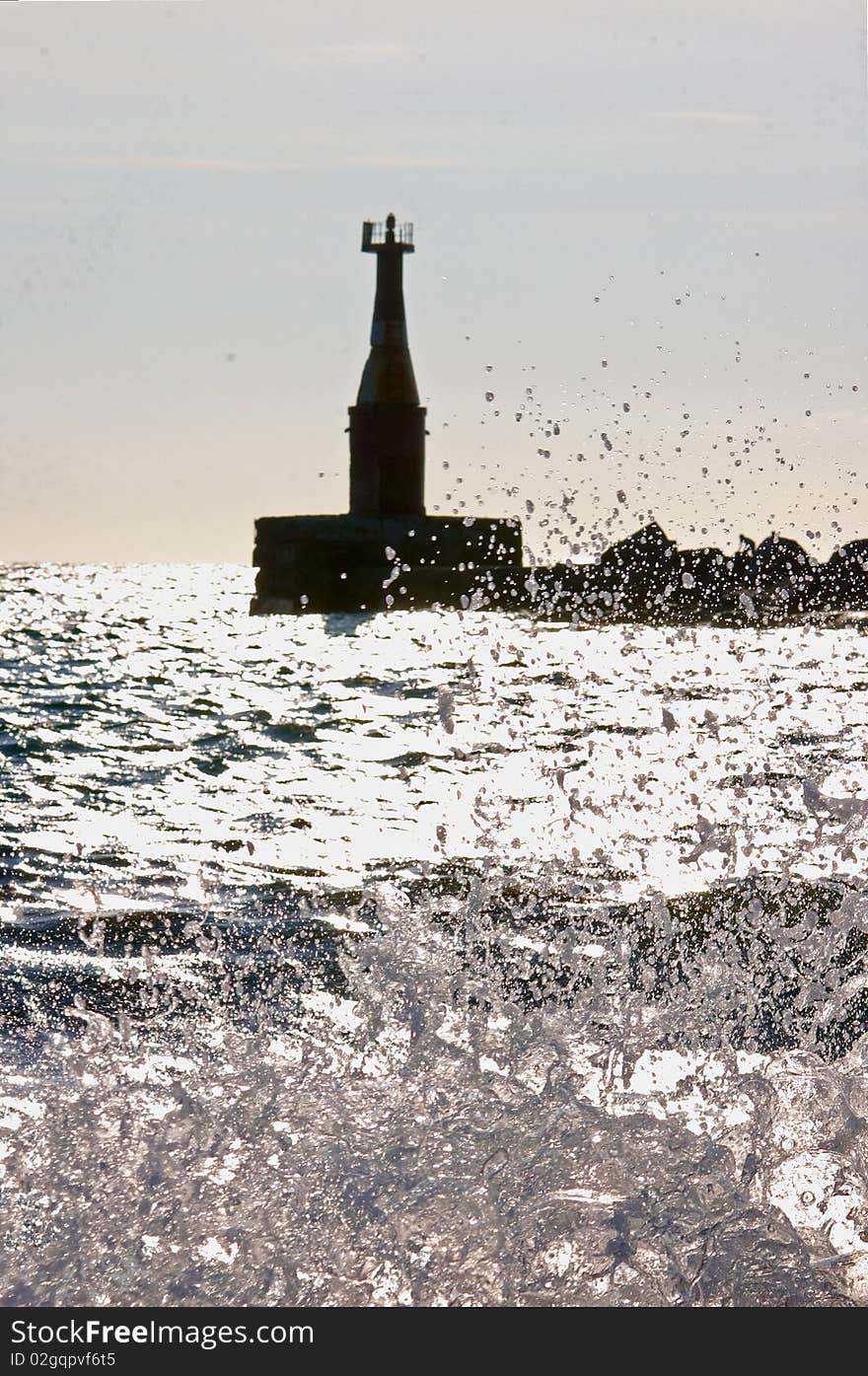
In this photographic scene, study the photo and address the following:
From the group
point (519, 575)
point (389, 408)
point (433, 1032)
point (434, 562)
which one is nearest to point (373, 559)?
point (434, 562)

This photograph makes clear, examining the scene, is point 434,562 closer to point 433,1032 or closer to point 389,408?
point 389,408

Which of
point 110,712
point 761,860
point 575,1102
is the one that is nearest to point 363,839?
point 761,860

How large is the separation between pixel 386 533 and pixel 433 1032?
40.9m

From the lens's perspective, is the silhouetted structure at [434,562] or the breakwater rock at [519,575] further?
the breakwater rock at [519,575]

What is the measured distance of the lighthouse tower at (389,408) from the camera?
4412 centimetres

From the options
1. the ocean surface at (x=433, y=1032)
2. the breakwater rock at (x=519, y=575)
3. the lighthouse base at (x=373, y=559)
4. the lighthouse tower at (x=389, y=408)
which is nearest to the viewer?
the ocean surface at (x=433, y=1032)

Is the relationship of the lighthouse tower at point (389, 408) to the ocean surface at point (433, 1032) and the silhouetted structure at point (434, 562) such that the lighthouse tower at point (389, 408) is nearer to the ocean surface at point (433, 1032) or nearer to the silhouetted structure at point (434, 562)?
the silhouetted structure at point (434, 562)

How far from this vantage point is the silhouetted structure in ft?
146

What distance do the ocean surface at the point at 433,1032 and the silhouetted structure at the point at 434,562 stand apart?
2943 centimetres

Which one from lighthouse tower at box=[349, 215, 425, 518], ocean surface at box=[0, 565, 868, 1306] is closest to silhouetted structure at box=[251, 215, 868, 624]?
lighthouse tower at box=[349, 215, 425, 518]

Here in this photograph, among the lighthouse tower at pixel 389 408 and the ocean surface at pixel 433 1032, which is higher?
the lighthouse tower at pixel 389 408

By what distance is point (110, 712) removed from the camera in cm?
2294

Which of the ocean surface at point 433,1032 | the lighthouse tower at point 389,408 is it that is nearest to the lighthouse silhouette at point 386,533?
the lighthouse tower at point 389,408

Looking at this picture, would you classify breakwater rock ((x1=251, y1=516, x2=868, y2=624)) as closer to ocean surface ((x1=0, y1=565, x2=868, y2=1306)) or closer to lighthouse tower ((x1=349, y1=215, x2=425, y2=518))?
lighthouse tower ((x1=349, y1=215, x2=425, y2=518))
